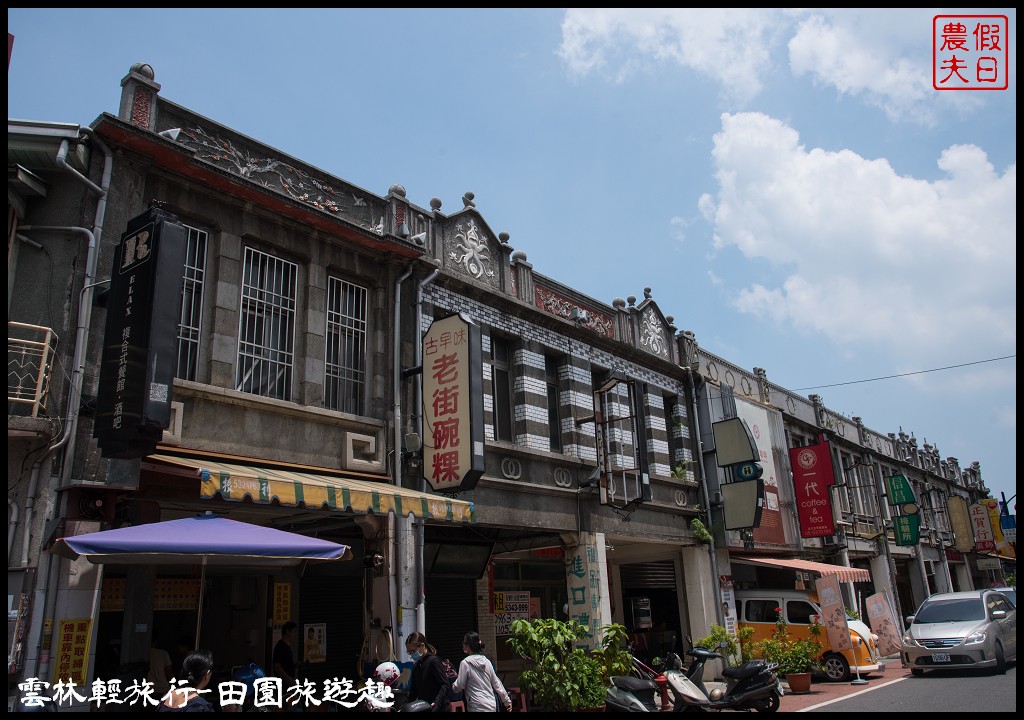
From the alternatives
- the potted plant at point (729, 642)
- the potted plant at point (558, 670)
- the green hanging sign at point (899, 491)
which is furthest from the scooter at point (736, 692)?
the green hanging sign at point (899, 491)

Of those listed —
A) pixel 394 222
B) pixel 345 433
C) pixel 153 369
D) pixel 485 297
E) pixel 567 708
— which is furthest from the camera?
pixel 485 297

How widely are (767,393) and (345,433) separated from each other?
16603 mm

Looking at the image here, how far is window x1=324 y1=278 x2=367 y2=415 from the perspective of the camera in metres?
11.9

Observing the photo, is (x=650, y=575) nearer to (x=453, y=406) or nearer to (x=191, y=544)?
(x=453, y=406)

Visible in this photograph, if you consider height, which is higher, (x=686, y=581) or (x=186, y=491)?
(x=186, y=491)

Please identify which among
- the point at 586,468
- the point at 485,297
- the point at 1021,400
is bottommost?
the point at 1021,400

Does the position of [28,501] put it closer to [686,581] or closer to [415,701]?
[415,701]

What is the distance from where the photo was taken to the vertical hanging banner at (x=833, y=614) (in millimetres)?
16359

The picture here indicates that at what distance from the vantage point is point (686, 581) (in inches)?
711

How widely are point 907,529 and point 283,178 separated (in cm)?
2717

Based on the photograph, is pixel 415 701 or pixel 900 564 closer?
pixel 415 701

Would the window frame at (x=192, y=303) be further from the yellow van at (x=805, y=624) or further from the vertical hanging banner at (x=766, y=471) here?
the vertical hanging banner at (x=766, y=471)

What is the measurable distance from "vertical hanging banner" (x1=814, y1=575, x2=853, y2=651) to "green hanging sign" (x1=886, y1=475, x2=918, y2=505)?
1461cm

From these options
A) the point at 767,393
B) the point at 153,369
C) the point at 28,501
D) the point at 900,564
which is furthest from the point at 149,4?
the point at 900,564
